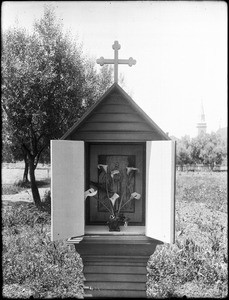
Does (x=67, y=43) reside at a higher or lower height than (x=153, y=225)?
higher

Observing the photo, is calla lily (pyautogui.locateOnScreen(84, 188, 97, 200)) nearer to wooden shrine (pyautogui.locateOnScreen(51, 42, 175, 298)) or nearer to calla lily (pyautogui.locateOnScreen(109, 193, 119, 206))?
wooden shrine (pyautogui.locateOnScreen(51, 42, 175, 298))

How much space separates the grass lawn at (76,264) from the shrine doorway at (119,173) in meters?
2.35

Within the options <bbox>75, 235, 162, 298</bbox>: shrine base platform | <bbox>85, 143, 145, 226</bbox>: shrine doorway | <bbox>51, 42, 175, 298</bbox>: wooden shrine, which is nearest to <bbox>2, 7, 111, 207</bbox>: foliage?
<bbox>85, 143, 145, 226</bbox>: shrine doorway

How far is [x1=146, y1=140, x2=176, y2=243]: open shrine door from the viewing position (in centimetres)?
323

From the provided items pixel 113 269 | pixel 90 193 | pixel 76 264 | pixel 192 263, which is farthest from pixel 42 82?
pixel 192 263

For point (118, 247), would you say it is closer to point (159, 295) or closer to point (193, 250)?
point (159, 295)

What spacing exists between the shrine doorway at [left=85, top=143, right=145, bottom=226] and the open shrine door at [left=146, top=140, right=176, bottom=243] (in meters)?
Result: 0.38

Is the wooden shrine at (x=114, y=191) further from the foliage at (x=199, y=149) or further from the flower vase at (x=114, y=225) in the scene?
the foliage at (x=199, y=149)

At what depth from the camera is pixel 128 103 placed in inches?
142

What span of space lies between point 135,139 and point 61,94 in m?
4.24

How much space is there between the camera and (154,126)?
349 cm

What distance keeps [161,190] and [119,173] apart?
72cm

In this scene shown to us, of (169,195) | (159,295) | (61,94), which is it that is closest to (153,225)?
(169,195)

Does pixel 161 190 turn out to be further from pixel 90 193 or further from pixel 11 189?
pixel 11 189
